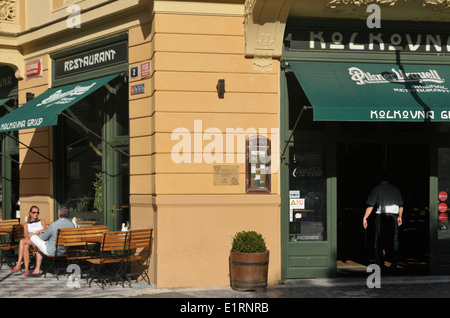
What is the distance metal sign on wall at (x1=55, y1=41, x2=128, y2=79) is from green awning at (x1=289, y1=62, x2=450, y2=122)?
10.6ft

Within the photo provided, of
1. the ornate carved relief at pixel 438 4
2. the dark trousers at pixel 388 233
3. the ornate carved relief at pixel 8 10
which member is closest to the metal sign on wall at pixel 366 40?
the ornate carved relief at pixel 438 4

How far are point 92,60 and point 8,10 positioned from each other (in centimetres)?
321

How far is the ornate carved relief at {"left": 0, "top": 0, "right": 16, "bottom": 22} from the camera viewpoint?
13.8 meters

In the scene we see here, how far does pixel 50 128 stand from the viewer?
522 inches

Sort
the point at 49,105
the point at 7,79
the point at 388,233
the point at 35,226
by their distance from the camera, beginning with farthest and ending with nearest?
the point at 7,79, the point at 49,105, the point at 35,226, the point at 388,233

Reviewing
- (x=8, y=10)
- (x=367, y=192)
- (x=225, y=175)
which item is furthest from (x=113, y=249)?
(x=8, y=10)

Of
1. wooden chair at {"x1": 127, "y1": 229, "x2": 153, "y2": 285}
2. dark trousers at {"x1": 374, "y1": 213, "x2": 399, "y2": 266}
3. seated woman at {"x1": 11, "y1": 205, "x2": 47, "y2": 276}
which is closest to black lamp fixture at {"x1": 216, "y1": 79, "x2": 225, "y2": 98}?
wooden chair at {"x1": 127, "y1": 229, "x2": 153, "y2": 285}

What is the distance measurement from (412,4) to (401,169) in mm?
3454

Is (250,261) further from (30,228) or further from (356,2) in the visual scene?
(356,2)

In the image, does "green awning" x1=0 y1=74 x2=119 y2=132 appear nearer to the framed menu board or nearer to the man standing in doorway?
the framed menu board

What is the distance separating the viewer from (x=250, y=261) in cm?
959

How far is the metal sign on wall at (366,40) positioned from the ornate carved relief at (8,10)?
674cm

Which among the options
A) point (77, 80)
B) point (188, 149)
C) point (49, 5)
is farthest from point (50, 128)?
point (188, 149)
